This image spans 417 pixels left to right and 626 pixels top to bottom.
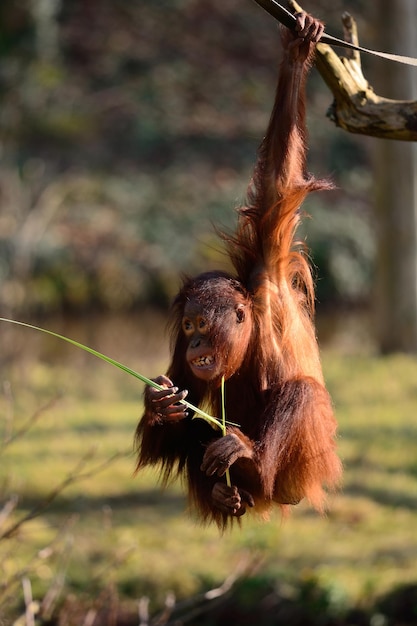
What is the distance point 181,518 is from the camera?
856 cm

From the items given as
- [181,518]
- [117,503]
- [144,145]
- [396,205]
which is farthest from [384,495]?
[144,145]

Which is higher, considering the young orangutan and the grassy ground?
the young orangutan

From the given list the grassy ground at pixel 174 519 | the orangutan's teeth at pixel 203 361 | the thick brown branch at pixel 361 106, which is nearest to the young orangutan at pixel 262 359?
the orangutan's teeth at pixel 203 361

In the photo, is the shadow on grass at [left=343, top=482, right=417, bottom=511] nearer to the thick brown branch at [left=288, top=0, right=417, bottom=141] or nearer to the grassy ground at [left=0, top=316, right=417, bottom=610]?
the grassy ground at [left=0, top=316, right=417, bottom=610]

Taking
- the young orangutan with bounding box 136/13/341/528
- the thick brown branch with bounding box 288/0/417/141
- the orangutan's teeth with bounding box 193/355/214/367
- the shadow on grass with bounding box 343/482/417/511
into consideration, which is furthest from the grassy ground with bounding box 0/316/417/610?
the thick brown branch with bounding box 288/0/417/141

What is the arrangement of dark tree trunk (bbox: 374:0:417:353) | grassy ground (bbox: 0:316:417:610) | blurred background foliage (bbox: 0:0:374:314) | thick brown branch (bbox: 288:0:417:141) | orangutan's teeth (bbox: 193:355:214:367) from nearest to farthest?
orangutan's teeth (bbox: 193:355:214:367) → thick brown branch (bbox: 288:0:417:141) → grassy ground (bbox: 0:316:417:610) → dark tree trunk (bbox: 374:0:417:353) → blurred background foliage (bbox: 0:0:374:314)

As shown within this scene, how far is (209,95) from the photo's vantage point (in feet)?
80.1

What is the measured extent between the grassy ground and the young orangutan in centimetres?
143

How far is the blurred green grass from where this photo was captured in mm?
7312

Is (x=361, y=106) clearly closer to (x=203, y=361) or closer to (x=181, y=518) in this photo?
(x=203, y=361)

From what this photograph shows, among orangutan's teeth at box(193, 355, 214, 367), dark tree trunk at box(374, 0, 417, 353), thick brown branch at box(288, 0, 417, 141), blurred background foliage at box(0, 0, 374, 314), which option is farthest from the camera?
blurred background foliage at box(0, 0, 374, 314)

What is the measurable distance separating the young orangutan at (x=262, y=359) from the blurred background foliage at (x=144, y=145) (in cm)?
1120

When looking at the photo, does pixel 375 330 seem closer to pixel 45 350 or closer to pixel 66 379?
pixel 66 379

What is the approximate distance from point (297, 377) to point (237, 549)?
12.9 feet
